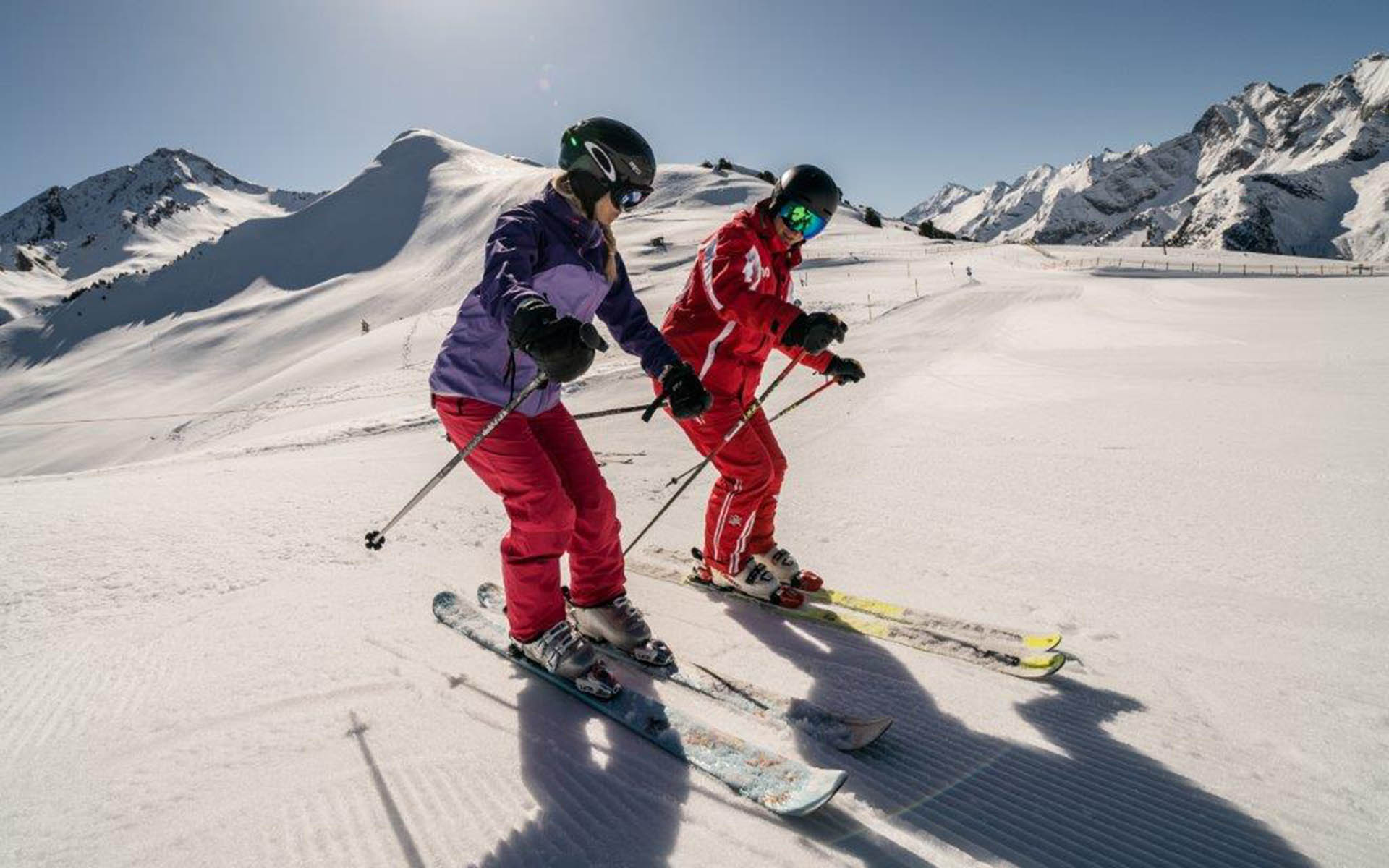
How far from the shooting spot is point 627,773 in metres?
2.54

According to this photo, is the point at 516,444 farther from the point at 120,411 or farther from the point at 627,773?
the point at 120,411

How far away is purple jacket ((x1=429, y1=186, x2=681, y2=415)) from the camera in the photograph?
121 inches

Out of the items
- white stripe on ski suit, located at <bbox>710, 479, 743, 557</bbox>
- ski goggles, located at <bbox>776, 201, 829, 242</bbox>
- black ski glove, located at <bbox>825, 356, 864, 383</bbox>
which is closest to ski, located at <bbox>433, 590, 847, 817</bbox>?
white stripe on ski suit, located at <bbox>710, 479, 743, 557</bbox>

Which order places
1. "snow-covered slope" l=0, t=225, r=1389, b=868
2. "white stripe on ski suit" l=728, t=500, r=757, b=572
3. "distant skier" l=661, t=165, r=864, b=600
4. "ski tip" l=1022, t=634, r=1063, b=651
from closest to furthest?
1. "snow-covered slope" l=0, t=225, r=1389, b=868
2. "ski tip" l=1022, t=634, r=1063, b=651
3. "distant skier" l=661, t=165, r=864, b=600
4. "white stripe on ski suit" l=728, t=500, r=757, b=572

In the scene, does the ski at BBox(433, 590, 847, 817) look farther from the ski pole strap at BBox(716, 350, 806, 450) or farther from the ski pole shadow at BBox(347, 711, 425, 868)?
the ski pole strap at BBox(716, 350, 806, 450)

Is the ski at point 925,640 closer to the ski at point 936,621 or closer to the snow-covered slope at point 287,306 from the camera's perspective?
the ski at point 936,621

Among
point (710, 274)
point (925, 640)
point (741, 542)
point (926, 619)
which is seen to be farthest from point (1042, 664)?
point (710, 274)

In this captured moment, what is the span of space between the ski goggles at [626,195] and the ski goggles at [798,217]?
1.04 metres

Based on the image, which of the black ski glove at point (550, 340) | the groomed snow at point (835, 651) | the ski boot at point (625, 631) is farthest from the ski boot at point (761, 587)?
the black ski glove at point (550, 340)

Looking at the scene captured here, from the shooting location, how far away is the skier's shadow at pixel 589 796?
213cm

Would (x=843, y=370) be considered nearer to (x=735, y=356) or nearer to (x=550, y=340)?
(x=735, y=356)

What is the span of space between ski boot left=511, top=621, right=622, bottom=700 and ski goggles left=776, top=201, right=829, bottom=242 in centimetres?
272

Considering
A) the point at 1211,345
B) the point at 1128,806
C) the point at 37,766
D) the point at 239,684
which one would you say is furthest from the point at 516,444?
the point at 1211,345

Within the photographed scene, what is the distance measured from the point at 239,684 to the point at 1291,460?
23.6 feet
